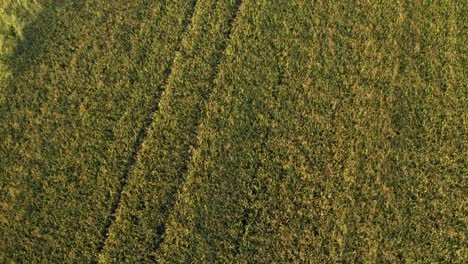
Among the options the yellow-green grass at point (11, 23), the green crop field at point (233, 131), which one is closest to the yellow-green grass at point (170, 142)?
the green crop field at point (233, 131)

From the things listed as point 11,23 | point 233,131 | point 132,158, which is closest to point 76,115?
point 132,158

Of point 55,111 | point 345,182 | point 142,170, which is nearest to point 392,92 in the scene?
point 345,182

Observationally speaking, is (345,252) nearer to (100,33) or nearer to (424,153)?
(424,153)

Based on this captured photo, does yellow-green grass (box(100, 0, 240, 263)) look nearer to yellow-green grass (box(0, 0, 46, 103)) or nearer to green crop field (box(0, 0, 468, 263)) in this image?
green crop field (box(0, 0, 468, 263))

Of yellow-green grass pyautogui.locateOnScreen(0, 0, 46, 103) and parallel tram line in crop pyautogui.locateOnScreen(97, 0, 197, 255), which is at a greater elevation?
yellow-green grass pyautogui.locateOnScreen(0, 0, 46, 103)

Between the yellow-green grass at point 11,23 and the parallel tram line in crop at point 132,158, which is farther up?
the yellow-green grass at point 11,23

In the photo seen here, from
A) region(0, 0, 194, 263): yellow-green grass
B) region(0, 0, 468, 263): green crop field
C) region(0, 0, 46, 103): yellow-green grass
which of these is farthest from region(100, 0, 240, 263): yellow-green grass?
region(0, 0, 46, 103): yellow-green grass

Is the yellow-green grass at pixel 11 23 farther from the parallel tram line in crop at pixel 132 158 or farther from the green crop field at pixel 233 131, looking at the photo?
the parallel tram line in crop at pixel 132 158

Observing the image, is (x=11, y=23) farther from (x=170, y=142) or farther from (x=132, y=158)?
(x=170, y=142)
